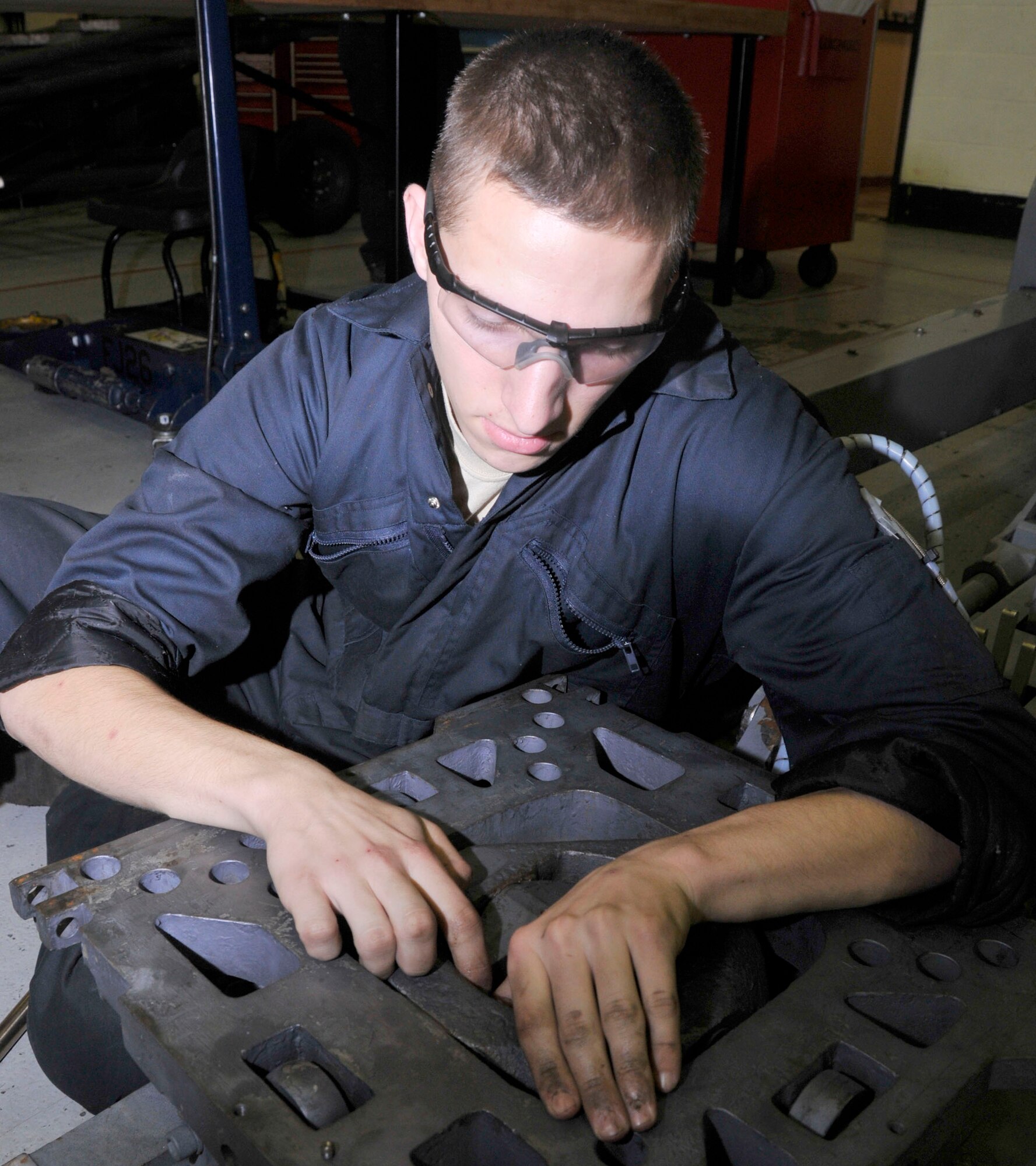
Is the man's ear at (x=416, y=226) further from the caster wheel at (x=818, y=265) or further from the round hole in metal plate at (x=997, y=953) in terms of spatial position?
the caster wheel at (x=818, y=265)

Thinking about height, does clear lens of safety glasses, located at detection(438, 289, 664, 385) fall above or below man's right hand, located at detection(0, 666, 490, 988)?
above

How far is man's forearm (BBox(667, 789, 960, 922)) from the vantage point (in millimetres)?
755

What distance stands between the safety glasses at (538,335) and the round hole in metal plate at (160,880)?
0.48 meters

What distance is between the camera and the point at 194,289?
183 inches

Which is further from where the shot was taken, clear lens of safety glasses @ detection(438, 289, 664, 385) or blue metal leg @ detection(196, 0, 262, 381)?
blue metal leg @ detection(196, 0, 262, 381)

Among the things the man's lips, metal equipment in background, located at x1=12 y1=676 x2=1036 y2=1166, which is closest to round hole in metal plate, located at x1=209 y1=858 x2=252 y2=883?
metal equipment in background, located at x1=12 y1=676 x2=1036 y2=1166

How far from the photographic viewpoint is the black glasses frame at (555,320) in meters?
0.83

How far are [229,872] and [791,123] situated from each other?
451cm

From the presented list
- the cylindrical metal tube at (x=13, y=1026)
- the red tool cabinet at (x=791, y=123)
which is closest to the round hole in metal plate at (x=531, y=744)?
the cylindrical metal tube at (x=13, y=1026)

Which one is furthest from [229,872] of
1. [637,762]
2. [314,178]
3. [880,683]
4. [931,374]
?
[314,178]

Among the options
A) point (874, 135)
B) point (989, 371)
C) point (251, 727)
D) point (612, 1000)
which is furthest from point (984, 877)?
point (874, 135)

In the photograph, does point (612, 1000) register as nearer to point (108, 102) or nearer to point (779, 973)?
point (779, 973)

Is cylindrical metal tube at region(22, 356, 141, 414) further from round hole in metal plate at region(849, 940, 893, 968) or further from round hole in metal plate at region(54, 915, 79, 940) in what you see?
round hole in metal plate at region(849, 940, 893, 968)

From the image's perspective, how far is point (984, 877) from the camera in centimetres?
77
